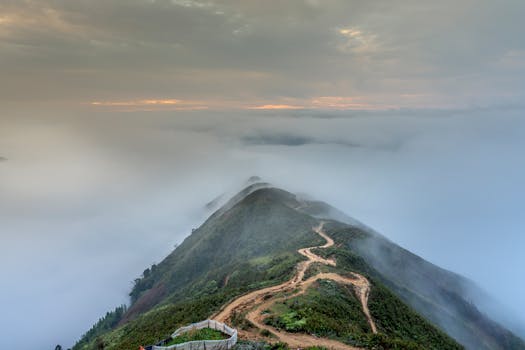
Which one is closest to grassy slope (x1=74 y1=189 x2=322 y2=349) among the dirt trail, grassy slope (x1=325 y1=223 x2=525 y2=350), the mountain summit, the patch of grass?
the mountain summit

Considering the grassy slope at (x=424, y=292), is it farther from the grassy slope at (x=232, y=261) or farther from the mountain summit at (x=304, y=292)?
the grassy slope at (x=232, y=261)

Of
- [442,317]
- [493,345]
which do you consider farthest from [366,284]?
[493,345]

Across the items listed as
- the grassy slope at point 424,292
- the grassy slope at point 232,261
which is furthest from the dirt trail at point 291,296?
the grassy slope at point 424,292

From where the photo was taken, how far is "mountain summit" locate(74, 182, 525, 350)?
133 feet

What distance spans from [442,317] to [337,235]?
33.6 meters

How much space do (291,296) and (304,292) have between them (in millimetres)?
2554

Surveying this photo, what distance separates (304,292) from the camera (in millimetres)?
51344

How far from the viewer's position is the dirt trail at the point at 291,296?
35.4 metres

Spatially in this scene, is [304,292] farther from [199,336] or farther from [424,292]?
[424,292]

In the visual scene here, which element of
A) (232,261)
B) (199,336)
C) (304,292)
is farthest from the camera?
(232,261)

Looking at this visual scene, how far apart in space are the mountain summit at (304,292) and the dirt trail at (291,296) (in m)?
0.16

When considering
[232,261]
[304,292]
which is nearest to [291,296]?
[304,292]

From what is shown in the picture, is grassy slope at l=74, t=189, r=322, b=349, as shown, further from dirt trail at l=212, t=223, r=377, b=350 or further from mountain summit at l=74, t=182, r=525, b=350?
dirt trail at l=212, t=223, r=377, b=350

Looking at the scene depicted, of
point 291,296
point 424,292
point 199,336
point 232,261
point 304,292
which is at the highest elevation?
point 199,336
